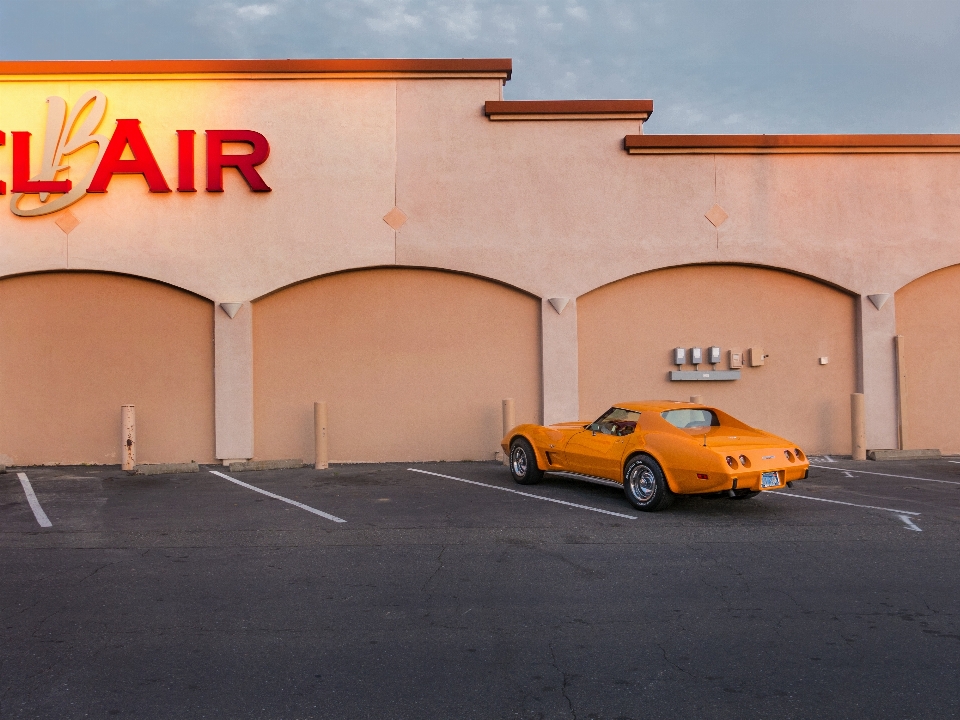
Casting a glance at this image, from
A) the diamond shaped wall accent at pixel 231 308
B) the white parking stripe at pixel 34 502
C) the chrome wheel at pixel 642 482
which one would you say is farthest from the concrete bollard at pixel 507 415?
the white parking stripe at pixel 34 502

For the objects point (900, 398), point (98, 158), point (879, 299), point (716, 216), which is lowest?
point (900, 398)

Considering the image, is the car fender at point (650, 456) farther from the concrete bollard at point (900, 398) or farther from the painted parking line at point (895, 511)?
the concrete bollard at point (900, 398)

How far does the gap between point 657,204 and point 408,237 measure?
4.73m

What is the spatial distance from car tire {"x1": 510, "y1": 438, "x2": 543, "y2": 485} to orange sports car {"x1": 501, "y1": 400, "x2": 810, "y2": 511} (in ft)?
0.61

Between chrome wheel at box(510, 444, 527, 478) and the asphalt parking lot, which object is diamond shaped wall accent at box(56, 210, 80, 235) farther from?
chrome wheel at box(510, 444, 527, 478)

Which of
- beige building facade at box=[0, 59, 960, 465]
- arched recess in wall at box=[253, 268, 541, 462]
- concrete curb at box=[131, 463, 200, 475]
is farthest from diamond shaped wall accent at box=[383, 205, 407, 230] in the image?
concrete curb at box=[131, 463, 200, 475]

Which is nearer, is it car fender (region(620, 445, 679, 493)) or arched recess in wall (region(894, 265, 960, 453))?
car fender (region(620, 445, 679, 493))

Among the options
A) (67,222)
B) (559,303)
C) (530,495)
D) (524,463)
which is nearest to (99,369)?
(67,222)

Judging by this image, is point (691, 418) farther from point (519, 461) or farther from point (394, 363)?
point (394, 363)

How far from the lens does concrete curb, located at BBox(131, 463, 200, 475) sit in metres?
13.8

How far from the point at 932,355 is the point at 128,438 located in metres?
14.9

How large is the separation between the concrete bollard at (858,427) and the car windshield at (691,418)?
20.1ft

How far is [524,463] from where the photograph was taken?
11734mm

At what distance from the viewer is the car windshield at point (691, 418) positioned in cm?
1000
